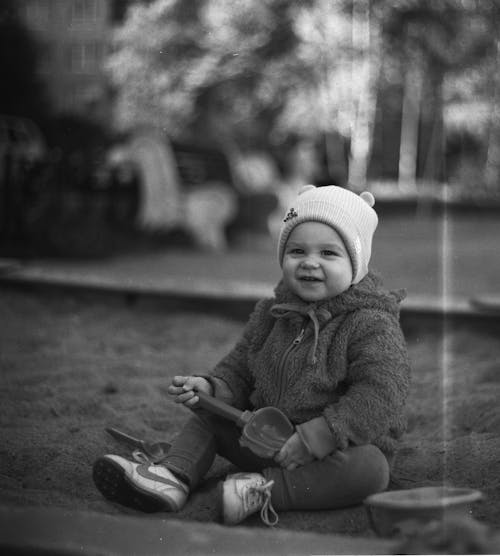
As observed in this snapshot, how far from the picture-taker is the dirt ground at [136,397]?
1821 mm

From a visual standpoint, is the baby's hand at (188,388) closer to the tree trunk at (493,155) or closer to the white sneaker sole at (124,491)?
the white sneaker sole at (124,491)

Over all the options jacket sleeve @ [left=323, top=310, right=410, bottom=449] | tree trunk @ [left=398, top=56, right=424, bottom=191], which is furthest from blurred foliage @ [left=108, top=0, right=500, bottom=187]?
jacket sleeve @ [left=323, top=310, right=410, bottom=449]

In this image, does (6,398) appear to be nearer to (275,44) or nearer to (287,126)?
(275,44)

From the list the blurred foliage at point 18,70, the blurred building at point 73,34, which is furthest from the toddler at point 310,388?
the blurred foliage at point 18,70

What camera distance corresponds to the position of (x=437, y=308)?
3633 millimetres

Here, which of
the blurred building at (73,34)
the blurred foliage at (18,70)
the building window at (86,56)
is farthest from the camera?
the building window at (86,56)

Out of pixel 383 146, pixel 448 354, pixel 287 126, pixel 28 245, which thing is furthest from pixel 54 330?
pixel 383 146

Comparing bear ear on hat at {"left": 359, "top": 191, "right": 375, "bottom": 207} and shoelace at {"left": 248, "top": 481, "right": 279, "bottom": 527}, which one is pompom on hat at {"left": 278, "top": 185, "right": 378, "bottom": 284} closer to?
bear ear on hat at {"left": 359, "top": 191, "right": 375, "bottom": 207}

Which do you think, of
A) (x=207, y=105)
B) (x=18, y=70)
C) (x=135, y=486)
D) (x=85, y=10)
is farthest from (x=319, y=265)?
(x=207, y=105)

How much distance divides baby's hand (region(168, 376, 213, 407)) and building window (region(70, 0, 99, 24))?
5.50m

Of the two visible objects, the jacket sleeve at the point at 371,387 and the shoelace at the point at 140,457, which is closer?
the jacket sleeve at the point at 371,387

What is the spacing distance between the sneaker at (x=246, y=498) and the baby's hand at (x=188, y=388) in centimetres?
20

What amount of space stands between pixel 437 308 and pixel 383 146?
9.28 m

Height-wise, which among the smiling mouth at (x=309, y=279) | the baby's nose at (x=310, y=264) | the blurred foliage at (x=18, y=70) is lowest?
the smiling mouth at (x=309, y=279)
